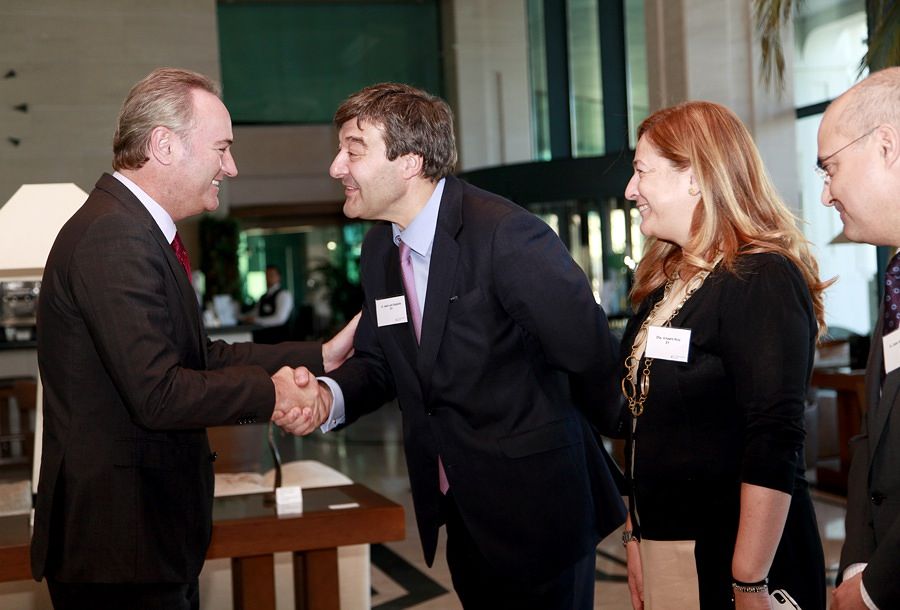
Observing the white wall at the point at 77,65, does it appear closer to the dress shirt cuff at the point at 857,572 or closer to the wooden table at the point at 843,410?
the wooden table at the point at 843,410

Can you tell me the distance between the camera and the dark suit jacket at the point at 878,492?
1533 mm

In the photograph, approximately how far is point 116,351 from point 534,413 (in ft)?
3.04

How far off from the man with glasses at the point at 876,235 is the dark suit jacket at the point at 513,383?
72 centimetres

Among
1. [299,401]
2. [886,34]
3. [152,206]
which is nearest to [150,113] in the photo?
[152,206]

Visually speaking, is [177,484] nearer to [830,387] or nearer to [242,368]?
[242,368]

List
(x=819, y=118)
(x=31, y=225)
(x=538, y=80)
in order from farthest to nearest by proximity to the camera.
→ 1. (x=538, y=80)
2. (x=819, y=118)
3. (x=31, y=225)

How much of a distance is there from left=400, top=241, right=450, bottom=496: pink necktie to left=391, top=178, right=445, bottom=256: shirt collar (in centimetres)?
4

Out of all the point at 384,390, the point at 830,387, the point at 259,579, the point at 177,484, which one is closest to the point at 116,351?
the point at 177,484

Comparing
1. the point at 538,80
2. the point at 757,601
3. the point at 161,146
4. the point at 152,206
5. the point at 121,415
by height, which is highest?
the point at 538,80

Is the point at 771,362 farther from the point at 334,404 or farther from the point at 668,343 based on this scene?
the point at 334,404

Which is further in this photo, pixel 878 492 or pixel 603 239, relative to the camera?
pixel 603 239

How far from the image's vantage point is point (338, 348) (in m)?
3.09

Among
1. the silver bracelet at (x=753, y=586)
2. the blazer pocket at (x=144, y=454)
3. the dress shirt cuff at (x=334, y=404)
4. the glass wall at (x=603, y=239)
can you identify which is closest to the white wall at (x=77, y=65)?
the glass wall at (x=603, y=239)

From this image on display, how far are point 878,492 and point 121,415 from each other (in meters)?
1.45
